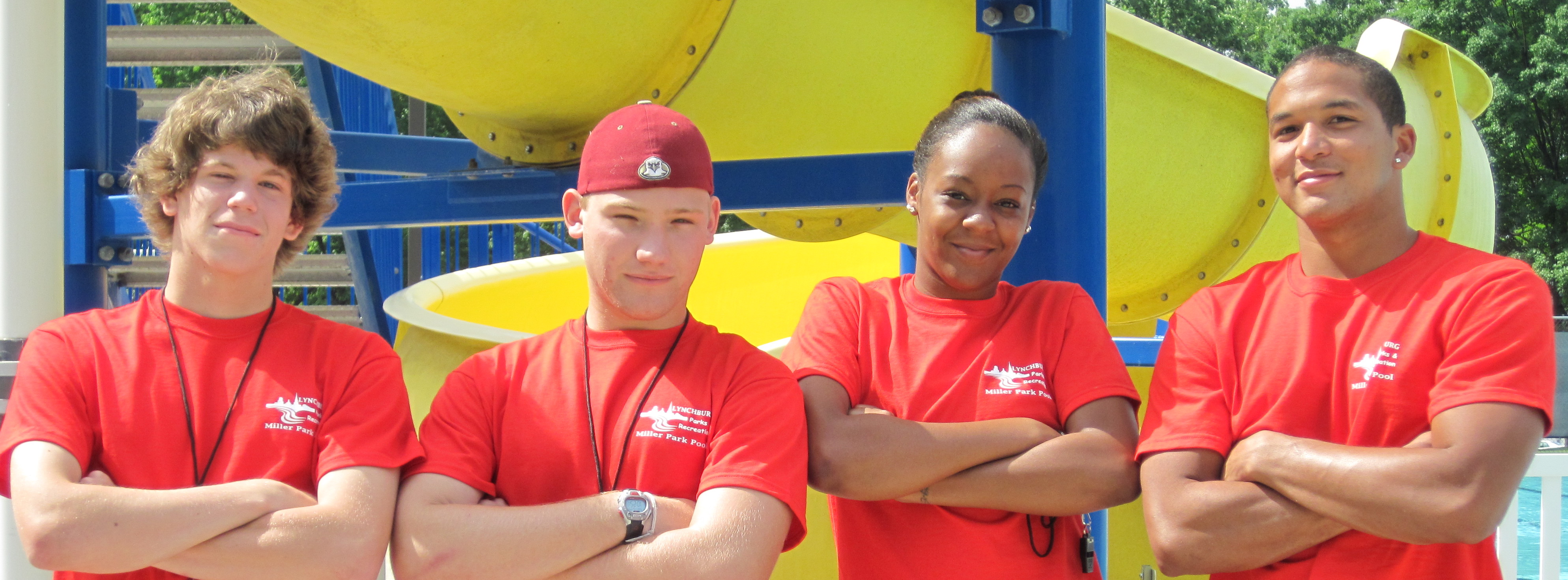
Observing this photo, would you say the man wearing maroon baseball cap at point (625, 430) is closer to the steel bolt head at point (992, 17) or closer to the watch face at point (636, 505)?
the watch face at point (636, 505)

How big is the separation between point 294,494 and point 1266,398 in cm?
156

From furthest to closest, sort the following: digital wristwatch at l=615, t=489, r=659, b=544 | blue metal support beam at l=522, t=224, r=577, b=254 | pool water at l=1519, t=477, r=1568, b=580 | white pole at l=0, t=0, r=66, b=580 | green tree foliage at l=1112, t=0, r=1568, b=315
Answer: green tree foliage at l=1112, t=0, r=1568, b=315 < blue metal support beam at l=522, t=224, r=577, b=254 < pool water at l=1519, t=477, r=1568, b=580 < white pole at l=0, t=0, r=66, b=580 < digital wristwatch at l=615, t=489, r=659, b=544

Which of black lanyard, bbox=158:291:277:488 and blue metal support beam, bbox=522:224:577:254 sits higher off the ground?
blue metal support beam, bbox=522:224:577:254

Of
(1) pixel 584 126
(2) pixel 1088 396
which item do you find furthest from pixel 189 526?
(1) pixel 584 126

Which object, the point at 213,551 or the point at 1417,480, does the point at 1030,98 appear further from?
the point at 213,551

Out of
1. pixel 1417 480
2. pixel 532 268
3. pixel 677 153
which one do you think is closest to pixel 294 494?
pixel 677 153

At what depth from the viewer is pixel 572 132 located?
11.7 ft

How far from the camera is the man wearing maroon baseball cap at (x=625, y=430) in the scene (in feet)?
6.27

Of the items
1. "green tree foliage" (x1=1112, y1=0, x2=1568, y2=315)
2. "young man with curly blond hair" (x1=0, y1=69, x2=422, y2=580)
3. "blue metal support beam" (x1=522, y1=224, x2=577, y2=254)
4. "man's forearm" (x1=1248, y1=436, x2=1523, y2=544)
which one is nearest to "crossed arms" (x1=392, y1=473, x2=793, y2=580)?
"young man with curly blond hair" (x1=0, y1=69, x2=422, y2=580)

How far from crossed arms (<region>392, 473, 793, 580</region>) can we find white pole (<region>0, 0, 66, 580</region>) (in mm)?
1740

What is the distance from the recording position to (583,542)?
1.89m

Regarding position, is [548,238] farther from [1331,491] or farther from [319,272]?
[1331,491]

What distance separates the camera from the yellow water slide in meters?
3.17

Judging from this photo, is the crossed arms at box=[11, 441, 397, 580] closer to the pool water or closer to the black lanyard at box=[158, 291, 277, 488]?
the black lanyard at box=[158, 291, 277, 488]
